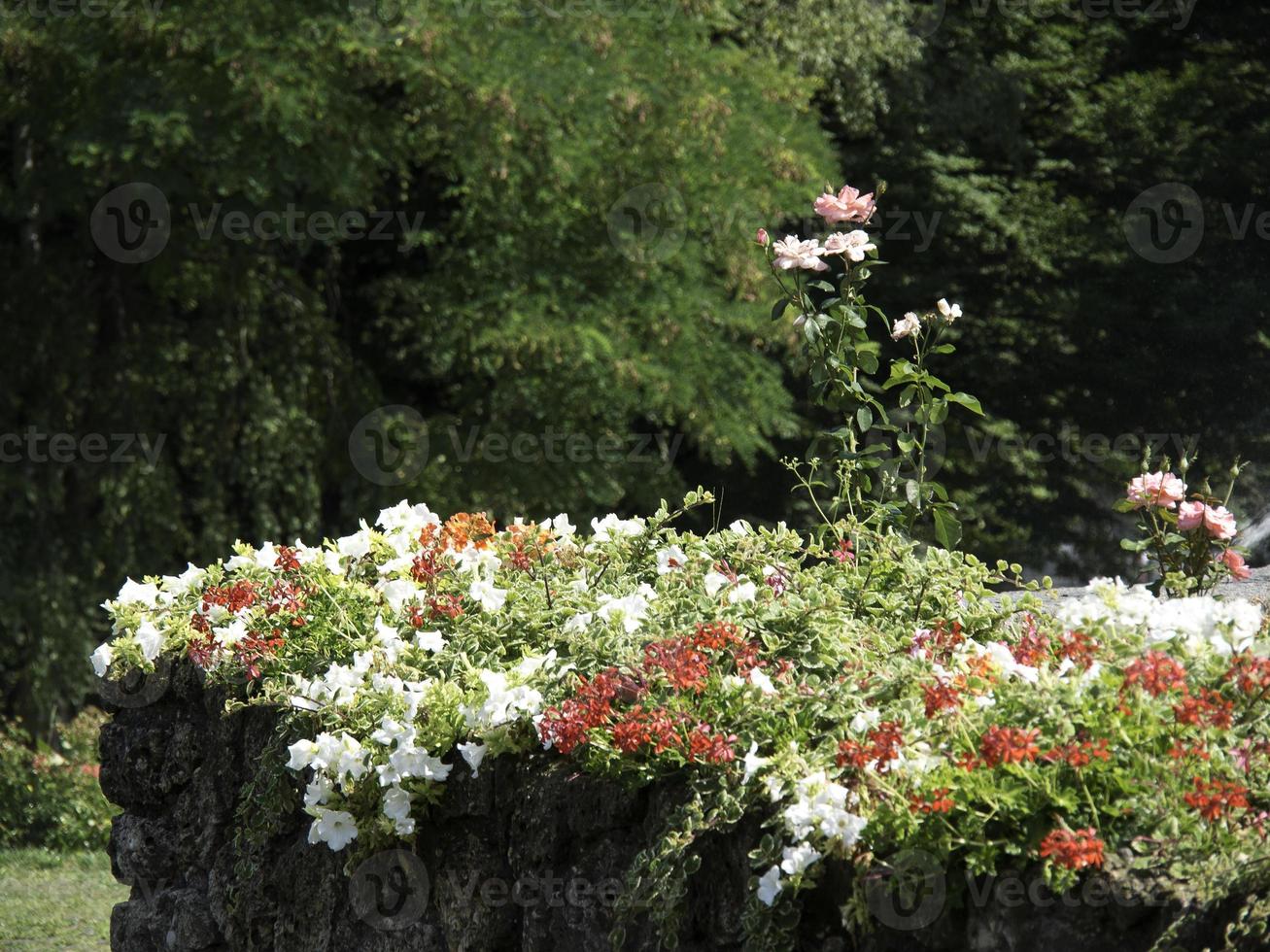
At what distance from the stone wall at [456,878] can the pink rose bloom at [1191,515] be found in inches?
57.6

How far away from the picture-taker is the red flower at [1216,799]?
1.91 metres

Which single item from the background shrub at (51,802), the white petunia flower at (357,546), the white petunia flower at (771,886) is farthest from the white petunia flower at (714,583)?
the background shrub at (51,802)

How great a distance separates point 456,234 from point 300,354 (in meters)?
1.41

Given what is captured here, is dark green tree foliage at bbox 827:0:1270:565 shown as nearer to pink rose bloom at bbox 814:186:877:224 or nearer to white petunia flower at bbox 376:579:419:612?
pink rose bloom at bbox 814:186:877:224

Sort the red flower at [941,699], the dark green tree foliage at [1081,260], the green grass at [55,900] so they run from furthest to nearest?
the dark green tree foliage at [1081,260] → the green grass at [55,900] → the red flower at [941,699]

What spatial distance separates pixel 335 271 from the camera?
1141 centimetres

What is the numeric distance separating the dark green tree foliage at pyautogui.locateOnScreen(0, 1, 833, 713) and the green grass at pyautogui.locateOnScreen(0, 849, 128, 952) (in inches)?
116

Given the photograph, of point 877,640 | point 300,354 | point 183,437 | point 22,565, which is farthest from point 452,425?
point 877,640

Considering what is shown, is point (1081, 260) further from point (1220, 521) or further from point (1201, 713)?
point (1201, 713)

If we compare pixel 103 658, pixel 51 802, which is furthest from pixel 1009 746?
pixel 51 802

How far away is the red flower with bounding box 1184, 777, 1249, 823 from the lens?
1911 millimetres

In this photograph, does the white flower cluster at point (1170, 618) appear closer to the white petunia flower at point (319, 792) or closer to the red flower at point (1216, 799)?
the red flower at point (1216, 799)

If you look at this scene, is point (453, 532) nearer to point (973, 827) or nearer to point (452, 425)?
point (973, 827)

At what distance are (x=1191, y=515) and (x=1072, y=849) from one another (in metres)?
1.58
